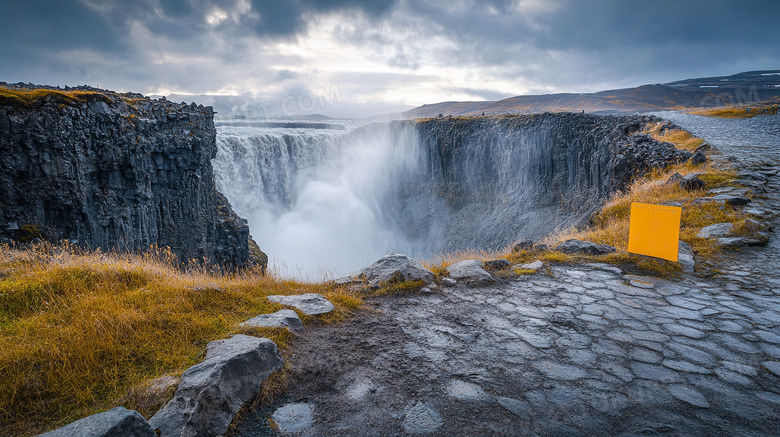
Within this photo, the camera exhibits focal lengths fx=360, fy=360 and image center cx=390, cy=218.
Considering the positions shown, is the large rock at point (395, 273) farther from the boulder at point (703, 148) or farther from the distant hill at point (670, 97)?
the distant hill at point (670, 97)

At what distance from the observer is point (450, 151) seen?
160 ft

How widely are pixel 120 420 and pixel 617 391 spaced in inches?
167

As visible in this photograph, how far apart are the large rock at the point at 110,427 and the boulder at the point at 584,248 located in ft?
27.4

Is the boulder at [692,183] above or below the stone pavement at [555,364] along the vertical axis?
above

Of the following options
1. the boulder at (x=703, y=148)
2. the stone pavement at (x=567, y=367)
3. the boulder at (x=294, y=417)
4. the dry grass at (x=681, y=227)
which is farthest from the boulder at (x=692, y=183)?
the boulder at (x=294, y=417)

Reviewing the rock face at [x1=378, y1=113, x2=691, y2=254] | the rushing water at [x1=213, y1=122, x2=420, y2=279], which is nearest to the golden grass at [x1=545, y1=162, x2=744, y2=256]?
the rock face at [x1=378, y1=113, x2=691, y2=254]

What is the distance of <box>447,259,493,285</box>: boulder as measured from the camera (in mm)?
7031

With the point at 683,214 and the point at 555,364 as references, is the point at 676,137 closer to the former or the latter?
the point at 683,214

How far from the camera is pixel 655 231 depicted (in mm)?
6797

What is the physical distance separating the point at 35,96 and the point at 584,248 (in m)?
22.6

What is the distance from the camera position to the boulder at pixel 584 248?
814 centimetres

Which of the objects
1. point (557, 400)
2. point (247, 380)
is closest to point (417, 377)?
point (557, 400)

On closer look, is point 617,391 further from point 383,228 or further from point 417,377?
point 383,228

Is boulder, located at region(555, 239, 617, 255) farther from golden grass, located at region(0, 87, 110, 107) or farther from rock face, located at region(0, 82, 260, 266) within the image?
golden grass, located at region(0, 87, 110, 107)
